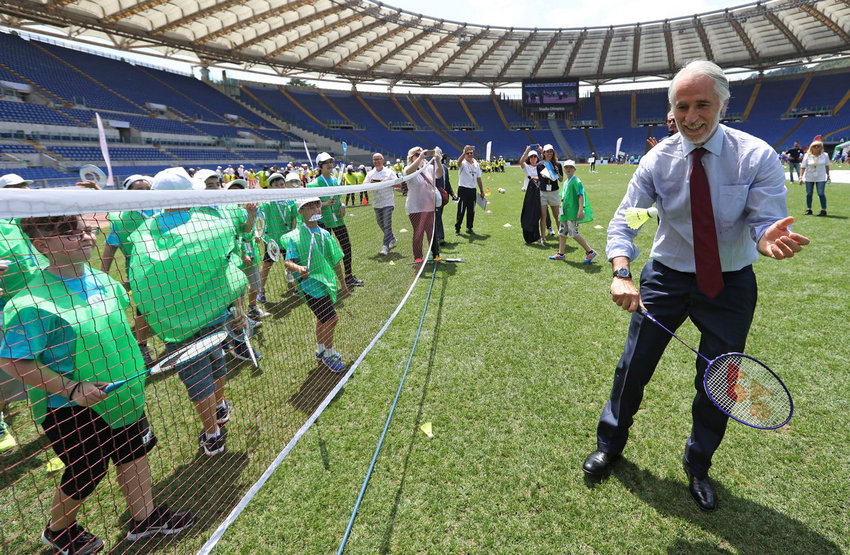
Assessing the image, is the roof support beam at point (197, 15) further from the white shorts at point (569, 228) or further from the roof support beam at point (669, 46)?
the roof support beam at point (669, 46)

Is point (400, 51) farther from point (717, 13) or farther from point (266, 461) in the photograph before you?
point (266, 461)

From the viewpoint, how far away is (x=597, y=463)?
96.3 inches

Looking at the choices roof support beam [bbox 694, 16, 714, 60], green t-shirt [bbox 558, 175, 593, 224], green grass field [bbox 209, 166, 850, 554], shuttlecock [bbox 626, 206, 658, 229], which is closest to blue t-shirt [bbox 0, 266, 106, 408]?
green grass field [bbox 209, 166, 850, 554]

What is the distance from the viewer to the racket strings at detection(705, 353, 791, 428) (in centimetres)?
188

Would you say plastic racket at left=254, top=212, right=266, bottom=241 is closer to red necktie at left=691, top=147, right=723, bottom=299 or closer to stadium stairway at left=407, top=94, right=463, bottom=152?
red necktie at left=691, top=147, right=723, bottom=299

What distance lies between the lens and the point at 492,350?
406 cm

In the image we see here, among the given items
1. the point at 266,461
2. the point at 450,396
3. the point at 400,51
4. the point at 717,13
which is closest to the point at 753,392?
the point at 450,396

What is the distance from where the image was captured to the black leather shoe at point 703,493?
2199 millimetres

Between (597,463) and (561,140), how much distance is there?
176ft

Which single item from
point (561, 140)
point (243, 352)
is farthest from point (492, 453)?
point (561, 140)

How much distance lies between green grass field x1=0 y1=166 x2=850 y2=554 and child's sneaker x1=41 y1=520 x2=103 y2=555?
114 millimetres

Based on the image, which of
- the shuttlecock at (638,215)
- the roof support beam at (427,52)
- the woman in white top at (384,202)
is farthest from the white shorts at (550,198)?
the roof support beam at (427,52)

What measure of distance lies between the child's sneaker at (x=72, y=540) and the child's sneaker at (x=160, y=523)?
158mm

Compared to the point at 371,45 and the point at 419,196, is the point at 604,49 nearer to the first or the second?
the point at 371,45
